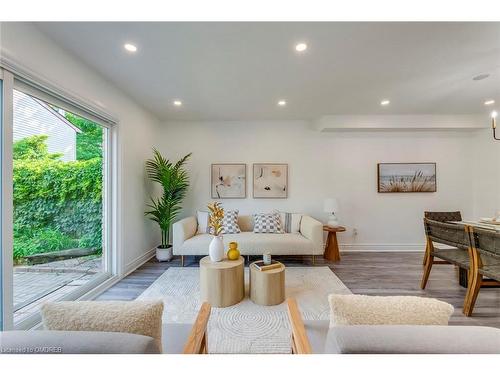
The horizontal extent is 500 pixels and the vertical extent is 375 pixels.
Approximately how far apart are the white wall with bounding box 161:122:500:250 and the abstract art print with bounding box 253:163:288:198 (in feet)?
0.38

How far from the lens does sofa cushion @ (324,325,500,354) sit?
0.68 metres

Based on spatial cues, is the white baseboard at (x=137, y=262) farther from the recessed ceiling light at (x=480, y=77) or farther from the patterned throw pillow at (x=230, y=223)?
the recessed ceiling light at (x=480, y=77)

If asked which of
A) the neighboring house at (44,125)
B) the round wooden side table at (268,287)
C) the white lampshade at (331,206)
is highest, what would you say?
the neighboring house at (44,125)

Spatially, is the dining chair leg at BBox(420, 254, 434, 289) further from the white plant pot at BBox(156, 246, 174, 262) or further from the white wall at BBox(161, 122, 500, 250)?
the white plant pot at BBox(156, 246, 174, 262)

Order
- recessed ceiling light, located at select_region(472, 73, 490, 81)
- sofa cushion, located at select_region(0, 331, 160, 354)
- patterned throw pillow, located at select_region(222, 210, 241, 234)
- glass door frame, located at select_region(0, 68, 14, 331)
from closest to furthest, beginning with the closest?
sofa cushion, located at select_region(0, 331, 160, 354)
glass door frame, located at select_region(0, 68, 14, 331)
recessed ceiling light, located at select_region(472, 73, 490, 81)
patterned throw pillow, located at select_region(222, 210, 241, 234)

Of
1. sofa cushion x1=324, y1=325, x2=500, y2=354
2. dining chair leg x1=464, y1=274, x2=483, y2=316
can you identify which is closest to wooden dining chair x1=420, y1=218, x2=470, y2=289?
dining chair leg x1=464, y1=274, x2=483, y2=316

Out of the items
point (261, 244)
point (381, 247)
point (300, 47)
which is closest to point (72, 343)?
point (300, 47)

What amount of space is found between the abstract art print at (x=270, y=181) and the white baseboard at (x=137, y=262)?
7.00ft

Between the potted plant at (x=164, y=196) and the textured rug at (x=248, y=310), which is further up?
the potted plant at (x=164, y=196)

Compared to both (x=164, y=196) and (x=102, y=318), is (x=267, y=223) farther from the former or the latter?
(x=102, y=318)

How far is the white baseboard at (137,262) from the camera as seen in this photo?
3059 millimetres

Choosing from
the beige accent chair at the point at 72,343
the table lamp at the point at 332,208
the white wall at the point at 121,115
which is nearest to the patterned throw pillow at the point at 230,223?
the white wall at the point at 121,115

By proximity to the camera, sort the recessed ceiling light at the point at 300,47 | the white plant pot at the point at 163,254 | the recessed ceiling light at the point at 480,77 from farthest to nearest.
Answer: the white plant pot at the point at 163,254 < the recessed ceiling light at the point at 480,77 < the recessed ceiling light at the point at 300,47
